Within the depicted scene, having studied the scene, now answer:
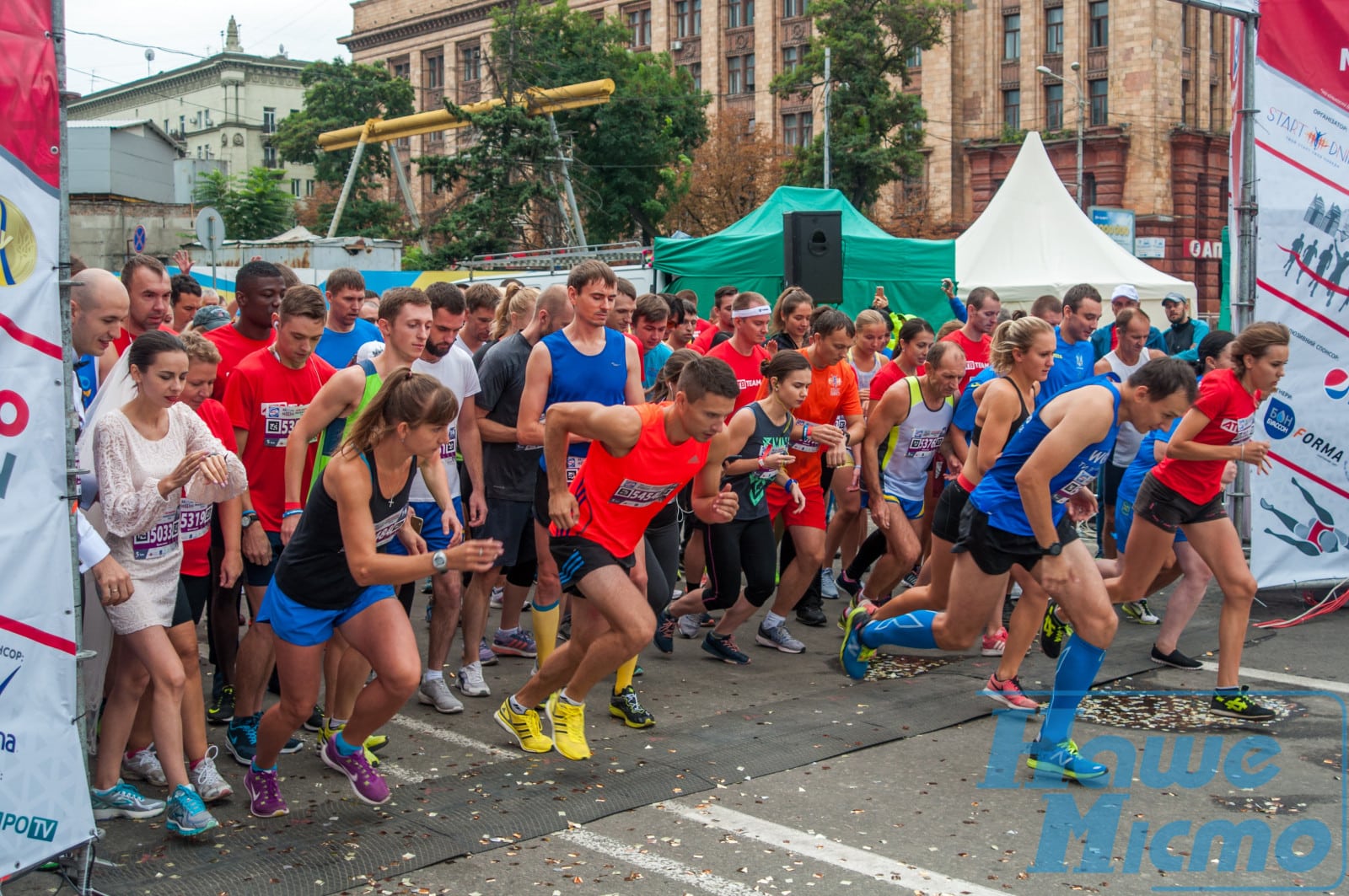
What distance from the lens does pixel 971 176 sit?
55750 mm

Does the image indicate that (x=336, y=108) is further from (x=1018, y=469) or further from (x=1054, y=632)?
(x=1018, y=469)

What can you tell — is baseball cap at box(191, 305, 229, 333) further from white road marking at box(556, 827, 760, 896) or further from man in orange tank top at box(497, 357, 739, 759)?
white road marking at box(556, 827, 760, 896)

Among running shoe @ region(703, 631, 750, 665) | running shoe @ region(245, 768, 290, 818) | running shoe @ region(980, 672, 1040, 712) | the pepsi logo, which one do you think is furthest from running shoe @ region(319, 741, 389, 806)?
the pepsi logo

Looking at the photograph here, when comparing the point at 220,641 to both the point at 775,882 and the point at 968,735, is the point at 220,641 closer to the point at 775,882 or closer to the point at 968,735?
the point at 775,882

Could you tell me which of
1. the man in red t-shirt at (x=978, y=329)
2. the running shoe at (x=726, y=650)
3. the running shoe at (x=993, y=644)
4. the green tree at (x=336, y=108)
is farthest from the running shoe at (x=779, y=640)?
the green tree at (x=336, y=108)

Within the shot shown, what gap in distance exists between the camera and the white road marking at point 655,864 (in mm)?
4207

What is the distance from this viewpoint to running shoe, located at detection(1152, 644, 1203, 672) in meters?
7.10

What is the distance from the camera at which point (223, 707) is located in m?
6.09

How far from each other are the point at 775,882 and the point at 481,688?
2.68 m

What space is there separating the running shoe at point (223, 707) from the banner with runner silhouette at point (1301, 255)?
6.44 metres

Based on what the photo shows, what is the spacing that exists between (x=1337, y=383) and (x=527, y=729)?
6.13 metres

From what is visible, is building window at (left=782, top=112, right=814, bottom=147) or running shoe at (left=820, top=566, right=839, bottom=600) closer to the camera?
running shoe at (left=820, top=566, right=839, bottom=600)

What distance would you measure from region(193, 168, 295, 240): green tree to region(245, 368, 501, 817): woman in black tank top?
47354 mm

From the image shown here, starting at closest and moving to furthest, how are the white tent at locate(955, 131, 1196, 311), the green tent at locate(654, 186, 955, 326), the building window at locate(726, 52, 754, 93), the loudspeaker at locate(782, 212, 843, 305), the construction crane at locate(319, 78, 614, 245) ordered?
1. the loudspeaker at locate(782, 212, 843, 305)
2. the green tent at locate(654, 186, 955, 326)
3. the white tent at locate(955, 131, 1196, 311)
4. the construction crane at locate(319, 78, 614, 245)
5. the building window at locate(726, 52, 754, 93)
